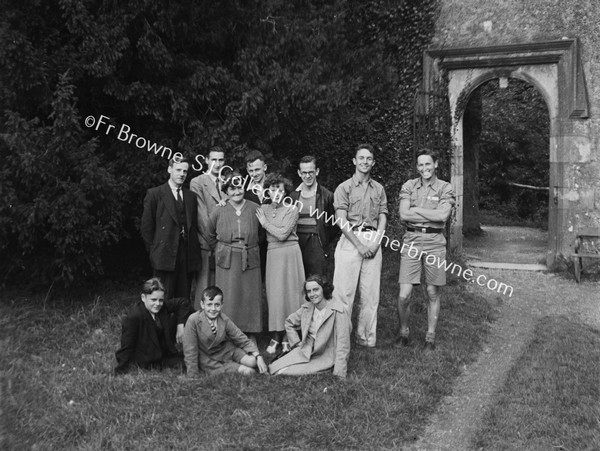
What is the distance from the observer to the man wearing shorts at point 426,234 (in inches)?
200

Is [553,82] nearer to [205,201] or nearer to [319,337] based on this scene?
[205,201]

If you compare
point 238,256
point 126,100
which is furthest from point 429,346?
point 126,100

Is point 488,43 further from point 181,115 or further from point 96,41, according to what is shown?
point 96,41

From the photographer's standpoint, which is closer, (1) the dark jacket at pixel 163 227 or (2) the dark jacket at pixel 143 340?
(2) the dark jacket at pixel 143 340

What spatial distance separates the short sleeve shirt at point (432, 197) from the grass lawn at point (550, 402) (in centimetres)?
138

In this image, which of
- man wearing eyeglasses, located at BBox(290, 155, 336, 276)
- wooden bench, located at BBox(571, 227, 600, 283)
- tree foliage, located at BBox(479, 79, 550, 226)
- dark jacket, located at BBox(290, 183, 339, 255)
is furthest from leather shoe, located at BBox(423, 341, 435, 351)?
tree foliage, located at BBox(479, 79, 550, 226)

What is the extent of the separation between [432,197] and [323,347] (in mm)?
1570

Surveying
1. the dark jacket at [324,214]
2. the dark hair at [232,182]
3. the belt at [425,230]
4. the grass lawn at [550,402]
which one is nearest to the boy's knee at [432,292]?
the belt at [425,230]

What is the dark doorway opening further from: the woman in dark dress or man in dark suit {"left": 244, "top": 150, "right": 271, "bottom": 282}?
the woman in dark dress

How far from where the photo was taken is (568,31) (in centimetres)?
819

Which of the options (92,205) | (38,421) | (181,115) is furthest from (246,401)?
(181,115)

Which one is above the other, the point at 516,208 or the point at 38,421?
the point at 516,208

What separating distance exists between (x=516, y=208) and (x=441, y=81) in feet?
27.5

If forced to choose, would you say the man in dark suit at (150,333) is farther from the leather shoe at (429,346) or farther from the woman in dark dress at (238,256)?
the leather shoe at (429,346)
